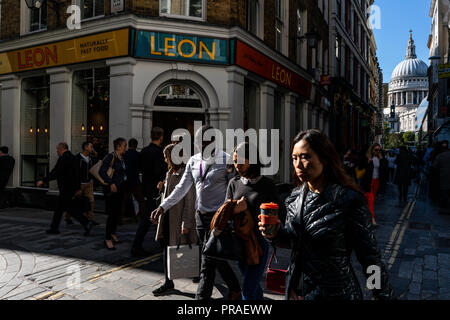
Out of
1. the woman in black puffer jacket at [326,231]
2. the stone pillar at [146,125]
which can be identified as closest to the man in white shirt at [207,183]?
the woman in black puffer jacket at [326,231]

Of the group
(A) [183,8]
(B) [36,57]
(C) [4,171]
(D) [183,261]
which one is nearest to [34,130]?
(C) [4,171]

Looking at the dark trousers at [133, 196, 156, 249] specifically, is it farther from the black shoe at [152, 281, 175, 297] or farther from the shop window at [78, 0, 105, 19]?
the shop window at [78, 0, 105, 19]

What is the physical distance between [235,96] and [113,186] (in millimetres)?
5176

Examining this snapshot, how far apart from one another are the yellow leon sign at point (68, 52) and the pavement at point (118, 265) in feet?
15.6

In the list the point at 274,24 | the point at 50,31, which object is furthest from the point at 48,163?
the point at 274,24

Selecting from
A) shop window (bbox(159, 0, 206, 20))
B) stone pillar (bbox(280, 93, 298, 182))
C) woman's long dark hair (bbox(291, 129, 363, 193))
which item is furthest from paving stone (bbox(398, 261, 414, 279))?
stone pillar (bbox(280, 93, 298, 182))

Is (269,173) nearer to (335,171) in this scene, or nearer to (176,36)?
(176,36)

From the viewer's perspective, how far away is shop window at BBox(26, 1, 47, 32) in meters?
11.2

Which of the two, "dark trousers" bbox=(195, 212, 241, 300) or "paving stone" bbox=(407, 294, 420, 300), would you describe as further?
"paving stone" bbox=(407, 294, 420, 300)

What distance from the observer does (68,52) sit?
33.7ft

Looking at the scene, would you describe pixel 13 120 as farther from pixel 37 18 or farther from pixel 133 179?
pixel 133 179

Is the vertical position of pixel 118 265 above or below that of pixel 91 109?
below

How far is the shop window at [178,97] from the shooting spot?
384 inches

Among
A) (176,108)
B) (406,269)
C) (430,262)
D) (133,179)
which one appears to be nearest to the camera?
(406,269)
